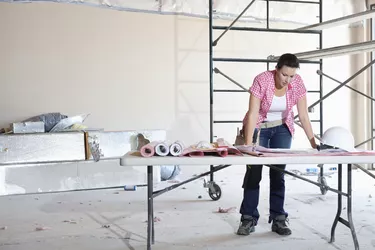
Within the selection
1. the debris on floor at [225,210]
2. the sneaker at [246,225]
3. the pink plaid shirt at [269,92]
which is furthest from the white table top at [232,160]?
the debris on floor at [225,210]

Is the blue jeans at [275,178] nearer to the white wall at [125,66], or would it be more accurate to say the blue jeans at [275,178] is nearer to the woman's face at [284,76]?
the woman's face at [284,76]

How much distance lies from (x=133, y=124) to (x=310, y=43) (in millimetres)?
2482

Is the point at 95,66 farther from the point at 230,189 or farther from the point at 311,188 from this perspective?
the point at 311,188

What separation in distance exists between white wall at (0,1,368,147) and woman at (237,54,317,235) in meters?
2.31

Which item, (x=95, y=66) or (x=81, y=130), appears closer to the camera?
(x=81, y=130)

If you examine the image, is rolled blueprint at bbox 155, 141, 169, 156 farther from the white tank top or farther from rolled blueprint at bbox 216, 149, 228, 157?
the white tank top

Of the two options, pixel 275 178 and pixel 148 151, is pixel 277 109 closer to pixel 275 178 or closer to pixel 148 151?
pixel 275 178

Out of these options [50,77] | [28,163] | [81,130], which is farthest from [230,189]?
[50,77]

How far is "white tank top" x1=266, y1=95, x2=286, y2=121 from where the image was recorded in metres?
2.47

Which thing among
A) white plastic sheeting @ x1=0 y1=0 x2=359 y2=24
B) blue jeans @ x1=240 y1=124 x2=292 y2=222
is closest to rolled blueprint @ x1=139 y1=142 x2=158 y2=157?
blue jeans @ x1=240 y1=124 x2=292 y2=222

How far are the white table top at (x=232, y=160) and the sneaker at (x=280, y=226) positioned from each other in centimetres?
82

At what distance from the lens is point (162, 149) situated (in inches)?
72.6

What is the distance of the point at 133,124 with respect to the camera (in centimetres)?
463

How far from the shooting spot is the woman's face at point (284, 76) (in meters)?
2.31
